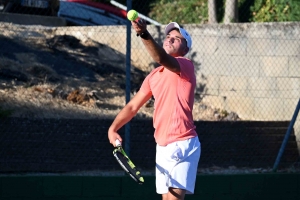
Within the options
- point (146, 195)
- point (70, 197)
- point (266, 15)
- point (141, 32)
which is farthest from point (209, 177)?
point (266, 15)

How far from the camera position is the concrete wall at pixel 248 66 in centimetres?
952

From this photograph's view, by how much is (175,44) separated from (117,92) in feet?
19.9

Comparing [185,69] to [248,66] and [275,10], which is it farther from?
[275,10]

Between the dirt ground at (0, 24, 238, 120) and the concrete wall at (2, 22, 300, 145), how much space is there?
377 millimetres

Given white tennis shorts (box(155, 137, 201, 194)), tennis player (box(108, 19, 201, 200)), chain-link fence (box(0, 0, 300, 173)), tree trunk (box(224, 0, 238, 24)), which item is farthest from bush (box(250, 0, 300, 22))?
white tennis shorts (box(155, 137, 201, 194))

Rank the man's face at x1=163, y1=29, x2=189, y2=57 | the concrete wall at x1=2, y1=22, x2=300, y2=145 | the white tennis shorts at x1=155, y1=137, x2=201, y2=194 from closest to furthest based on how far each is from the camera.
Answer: the white tennis shorts at x1=155, y1=137, x2=201, y2=194 < the man's face at x1=163, y1=29, x2=189, y2=57 < the concrete wall at x1=2, y1=22, x2=300, y2=145

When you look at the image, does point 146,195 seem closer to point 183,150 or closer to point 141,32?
point 183,150

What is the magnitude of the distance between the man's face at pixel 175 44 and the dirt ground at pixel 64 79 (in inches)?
160

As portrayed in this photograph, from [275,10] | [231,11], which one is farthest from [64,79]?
[275,10]

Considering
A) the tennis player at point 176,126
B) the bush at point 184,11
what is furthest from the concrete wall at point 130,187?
the bush at point 184,11

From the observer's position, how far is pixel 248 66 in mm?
10016

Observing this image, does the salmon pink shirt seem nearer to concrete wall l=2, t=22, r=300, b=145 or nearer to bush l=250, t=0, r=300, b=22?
concrete wall l=2, t=22, r=300, b=145

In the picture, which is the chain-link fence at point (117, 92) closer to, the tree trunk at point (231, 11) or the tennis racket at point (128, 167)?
the tree trunk at point (231, 11)

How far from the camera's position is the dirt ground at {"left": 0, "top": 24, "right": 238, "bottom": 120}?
940cm
